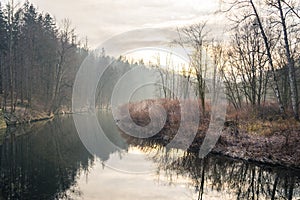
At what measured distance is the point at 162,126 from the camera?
2308cm

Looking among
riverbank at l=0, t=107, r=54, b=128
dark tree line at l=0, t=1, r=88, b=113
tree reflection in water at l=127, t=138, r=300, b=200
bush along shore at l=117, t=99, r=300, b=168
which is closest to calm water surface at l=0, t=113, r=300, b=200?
tree reflection in water at l=127, t=138, r=300, b=200

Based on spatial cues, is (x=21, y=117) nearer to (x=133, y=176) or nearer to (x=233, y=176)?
(x=133, y=176)

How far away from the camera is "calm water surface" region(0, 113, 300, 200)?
9852 millimetres

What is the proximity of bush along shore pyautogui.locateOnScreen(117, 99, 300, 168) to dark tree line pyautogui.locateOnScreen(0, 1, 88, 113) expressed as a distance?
22190 millimetres

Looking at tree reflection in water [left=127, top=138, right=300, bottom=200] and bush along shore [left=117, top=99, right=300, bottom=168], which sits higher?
bush along shore [left=117, top=99, right=300, bottom=168]

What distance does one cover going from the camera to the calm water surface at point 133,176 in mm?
9852

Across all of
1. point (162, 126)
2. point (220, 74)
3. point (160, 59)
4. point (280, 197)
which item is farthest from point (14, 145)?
point (160, 59)

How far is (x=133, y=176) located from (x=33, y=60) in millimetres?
33825

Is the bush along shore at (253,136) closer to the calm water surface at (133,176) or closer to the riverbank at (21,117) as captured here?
the calm water surface at (133,176)

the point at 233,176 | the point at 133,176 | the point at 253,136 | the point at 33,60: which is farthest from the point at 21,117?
the point at 233,176

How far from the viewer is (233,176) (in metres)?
11.9

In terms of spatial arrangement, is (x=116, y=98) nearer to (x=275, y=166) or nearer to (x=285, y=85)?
(x=285, y=85)

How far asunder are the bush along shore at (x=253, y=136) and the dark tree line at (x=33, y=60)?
22190mm

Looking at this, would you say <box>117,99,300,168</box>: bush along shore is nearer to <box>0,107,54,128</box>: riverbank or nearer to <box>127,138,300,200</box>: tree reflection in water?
<box>127,138,300,200</box>: tree reflection in water
